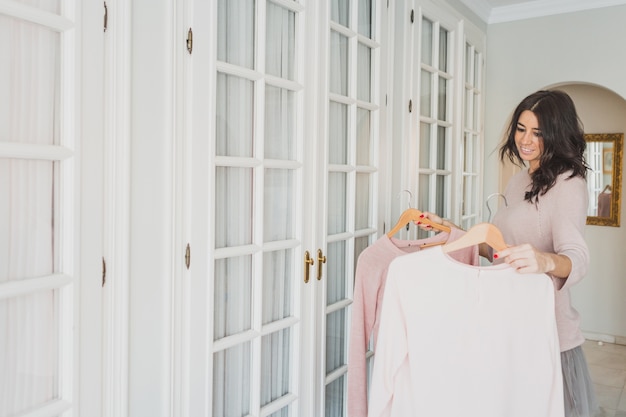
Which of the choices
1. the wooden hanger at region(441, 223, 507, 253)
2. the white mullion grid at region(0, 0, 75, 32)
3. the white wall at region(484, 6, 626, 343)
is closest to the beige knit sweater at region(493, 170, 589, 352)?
the wooden hanger at region(441, 223, 507, 253)

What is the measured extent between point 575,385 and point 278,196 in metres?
1.29

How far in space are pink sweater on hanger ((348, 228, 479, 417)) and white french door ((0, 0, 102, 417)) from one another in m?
0.97

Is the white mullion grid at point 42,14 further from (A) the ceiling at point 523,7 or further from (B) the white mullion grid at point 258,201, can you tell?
(A) the ceiling at point 523,7

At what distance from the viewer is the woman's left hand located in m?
1.56

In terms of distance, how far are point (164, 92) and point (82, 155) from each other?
1.17 feet

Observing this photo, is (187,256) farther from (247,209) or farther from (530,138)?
(530,138)

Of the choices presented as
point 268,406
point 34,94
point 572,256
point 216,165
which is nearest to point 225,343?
point 268,406

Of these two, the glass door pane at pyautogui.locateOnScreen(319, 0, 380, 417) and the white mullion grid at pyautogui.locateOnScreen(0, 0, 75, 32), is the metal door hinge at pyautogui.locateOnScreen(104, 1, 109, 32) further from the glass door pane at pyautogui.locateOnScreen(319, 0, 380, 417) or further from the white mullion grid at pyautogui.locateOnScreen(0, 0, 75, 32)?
the glass door pane at pyautogui.locateOnScreen(319, 0, 380, 417)

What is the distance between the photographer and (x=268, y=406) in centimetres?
218

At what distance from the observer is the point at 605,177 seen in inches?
205

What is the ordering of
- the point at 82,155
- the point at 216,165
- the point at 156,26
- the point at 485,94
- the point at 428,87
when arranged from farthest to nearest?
the point at 485,94, the point at 428,87, the point at 216,165, the point at 156,26, the point at 82,155

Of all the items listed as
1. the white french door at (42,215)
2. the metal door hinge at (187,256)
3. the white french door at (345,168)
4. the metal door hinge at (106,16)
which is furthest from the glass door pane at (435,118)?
the white french door at (42,215)

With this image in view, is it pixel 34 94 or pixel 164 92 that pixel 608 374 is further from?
pixel 34 94

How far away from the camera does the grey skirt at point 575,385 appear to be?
1.99 m
